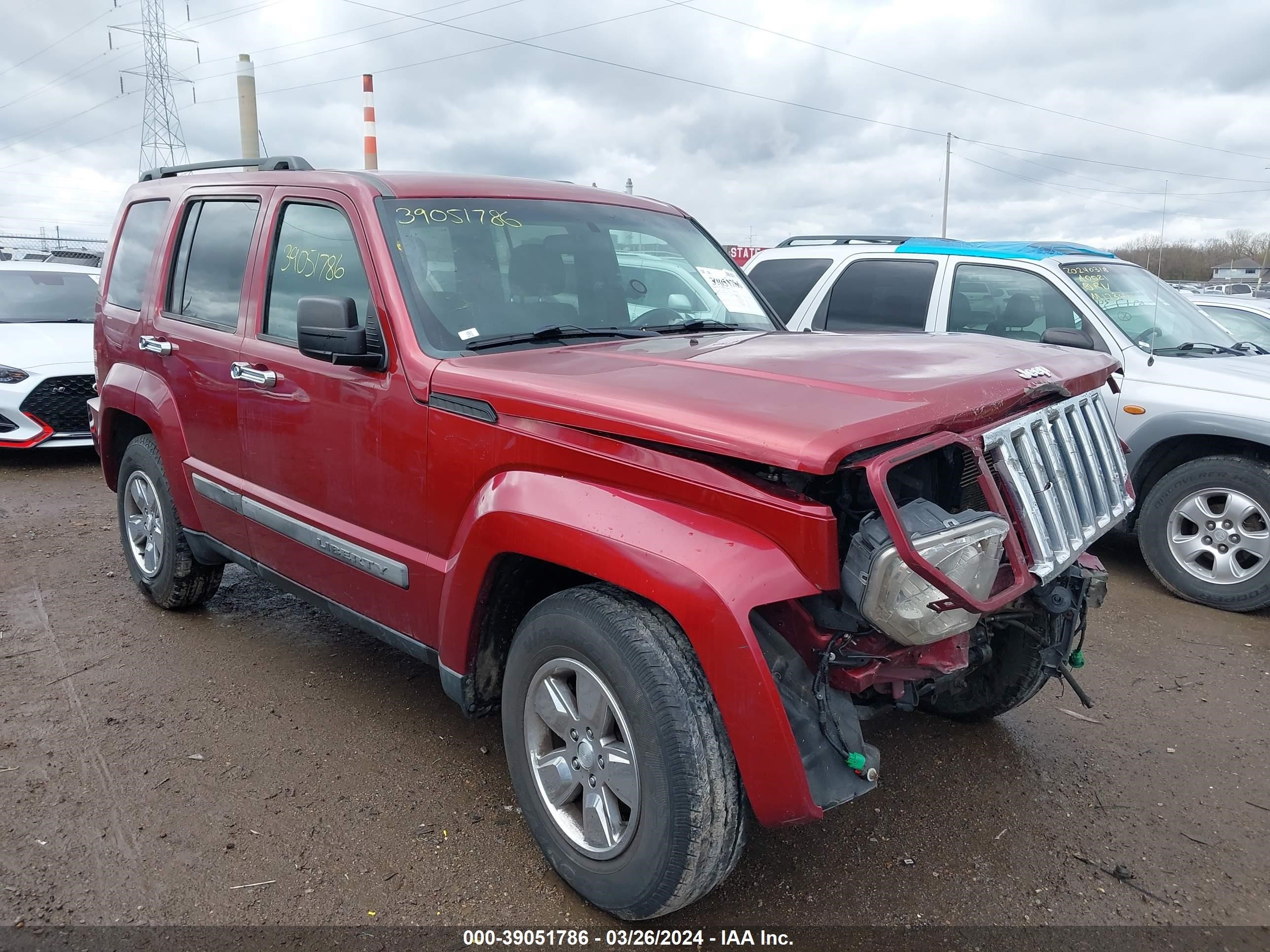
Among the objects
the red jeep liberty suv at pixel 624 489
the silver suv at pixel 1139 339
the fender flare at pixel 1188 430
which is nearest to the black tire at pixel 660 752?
the red jeep liberty suv at pixel 624 489

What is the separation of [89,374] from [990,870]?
789 centimetres

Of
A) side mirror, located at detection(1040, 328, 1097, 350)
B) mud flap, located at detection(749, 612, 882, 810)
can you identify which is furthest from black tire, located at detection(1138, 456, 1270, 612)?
mud flap, located at detection(749, 612, 882, 810)

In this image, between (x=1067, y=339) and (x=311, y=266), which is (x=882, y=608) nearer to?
(x=311, y=266)

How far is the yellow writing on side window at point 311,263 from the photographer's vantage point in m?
3.25

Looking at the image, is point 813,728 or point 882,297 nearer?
point 813,728

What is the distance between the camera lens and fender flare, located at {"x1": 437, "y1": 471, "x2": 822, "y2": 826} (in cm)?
205

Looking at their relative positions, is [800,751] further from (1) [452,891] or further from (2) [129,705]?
(2) [129,705]

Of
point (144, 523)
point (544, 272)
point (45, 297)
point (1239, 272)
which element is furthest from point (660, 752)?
point (1239, 272)

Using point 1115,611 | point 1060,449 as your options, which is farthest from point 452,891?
point 1115,611

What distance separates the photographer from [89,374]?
788 cm

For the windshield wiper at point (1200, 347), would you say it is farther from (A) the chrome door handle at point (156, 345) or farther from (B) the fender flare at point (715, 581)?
(A) the chrome door handle at point (156, 345)

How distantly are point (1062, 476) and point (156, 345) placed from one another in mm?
3668

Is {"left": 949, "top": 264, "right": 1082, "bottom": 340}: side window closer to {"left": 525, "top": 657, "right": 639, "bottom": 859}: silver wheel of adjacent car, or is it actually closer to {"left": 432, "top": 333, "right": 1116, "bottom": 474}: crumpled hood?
{"left": 432, "top": 333, "right": 1116, "bottom": 474}: crumpled hood

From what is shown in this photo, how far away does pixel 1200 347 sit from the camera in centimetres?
553
